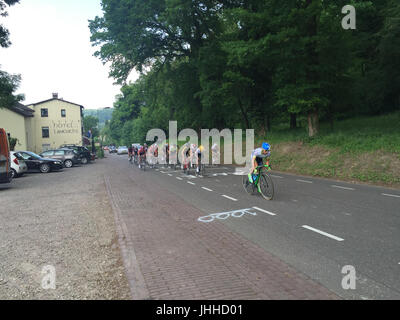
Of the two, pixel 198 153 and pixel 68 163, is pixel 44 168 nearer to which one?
pixel 68 163

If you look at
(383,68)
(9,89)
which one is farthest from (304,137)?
(9,89)

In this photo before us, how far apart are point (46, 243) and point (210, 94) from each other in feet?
71.1

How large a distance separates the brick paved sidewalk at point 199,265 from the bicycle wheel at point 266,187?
3143 mm

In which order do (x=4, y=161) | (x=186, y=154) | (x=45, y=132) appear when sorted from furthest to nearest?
(x=45, y=132) < (x=186, y=154) < (x=4, y=161)

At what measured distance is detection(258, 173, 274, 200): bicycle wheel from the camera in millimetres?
9531

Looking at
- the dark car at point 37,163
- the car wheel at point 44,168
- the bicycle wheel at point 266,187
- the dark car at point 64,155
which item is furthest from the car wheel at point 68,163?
the bicycle wheel at point 266,187

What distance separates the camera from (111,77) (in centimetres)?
2831

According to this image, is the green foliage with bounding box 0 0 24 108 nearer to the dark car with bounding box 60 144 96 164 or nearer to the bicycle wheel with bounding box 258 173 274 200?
the dark car with bounding box 60 144 96 164

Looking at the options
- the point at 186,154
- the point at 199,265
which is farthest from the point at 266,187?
the point at 186,154

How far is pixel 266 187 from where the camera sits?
973 cm

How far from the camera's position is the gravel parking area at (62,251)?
3898mm

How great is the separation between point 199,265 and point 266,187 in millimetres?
5625

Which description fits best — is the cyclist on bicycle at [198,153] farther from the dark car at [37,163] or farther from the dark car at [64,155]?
the dark car at [64,155]

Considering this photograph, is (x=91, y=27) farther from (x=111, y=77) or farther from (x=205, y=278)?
(x=205, y=278)
